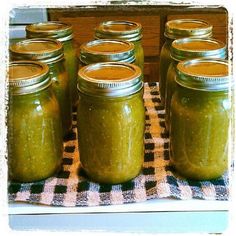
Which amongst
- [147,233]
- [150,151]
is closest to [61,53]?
[150,151]

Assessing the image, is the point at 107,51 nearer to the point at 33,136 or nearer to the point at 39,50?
the point at 39,50

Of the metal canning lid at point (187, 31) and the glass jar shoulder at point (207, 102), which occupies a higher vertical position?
the metal canning lid at point (187, 31)

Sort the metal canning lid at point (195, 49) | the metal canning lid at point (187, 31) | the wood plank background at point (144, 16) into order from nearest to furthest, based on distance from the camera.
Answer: the metal canning lid at point (195, 49) → the metal canning lid at point (187, 31) → the wood plank background at point (144, 16)

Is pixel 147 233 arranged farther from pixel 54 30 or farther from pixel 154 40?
pixel 154 40

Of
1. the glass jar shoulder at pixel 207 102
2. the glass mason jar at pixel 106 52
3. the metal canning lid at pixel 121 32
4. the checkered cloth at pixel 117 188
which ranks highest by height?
the metal canning lid at pixel 121 32

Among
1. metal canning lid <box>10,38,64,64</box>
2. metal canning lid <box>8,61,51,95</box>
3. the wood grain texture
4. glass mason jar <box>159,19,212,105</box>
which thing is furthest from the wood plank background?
metal canning lid <box>8,61,51,95</box>

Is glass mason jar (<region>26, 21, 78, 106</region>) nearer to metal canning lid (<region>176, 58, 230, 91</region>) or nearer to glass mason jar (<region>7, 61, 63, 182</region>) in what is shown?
glass mason jar (<region>7, 61, 63, 182</region>)

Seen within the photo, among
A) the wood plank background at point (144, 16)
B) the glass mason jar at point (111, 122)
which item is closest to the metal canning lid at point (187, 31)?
the glass mason jar at point (111, 122)

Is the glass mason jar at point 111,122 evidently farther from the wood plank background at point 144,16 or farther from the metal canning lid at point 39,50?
the wood plank background at point 144,16
